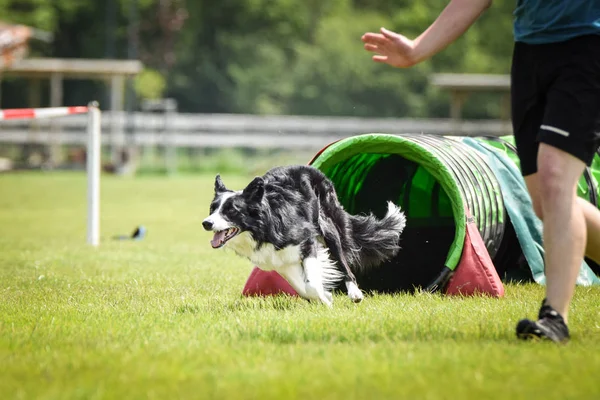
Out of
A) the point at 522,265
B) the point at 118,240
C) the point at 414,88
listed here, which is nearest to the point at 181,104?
the point at 414,88

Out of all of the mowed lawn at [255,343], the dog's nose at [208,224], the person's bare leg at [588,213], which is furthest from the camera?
the dog's nose at [208,224]

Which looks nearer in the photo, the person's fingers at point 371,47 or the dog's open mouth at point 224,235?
the person's fingers at point 371,47

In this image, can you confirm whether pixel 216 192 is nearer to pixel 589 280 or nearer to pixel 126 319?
pixel 126 319

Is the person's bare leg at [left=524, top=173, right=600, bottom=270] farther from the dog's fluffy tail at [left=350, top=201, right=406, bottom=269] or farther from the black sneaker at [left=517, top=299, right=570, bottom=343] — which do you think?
the dog's fluffy tail at [left=350, top=201, right=406, bottom=269]

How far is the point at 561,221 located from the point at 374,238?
2.23 meters

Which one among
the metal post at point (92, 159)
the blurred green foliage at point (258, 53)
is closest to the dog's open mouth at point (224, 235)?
the metal post at point (92, 159)

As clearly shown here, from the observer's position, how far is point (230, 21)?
163 feet

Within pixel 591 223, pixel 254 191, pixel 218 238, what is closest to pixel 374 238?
pixel 254 191

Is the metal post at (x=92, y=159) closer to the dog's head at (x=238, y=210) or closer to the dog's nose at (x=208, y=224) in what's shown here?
the dog's head at (x=238, y=210)

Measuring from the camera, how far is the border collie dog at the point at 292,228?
5137 mm

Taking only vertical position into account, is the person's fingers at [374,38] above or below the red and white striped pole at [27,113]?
above

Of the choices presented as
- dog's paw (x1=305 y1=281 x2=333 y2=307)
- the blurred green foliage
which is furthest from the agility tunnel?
the blurred green foliage

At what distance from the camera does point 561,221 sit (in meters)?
3.74

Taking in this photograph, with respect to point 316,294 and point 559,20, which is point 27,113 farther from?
point 559,20
